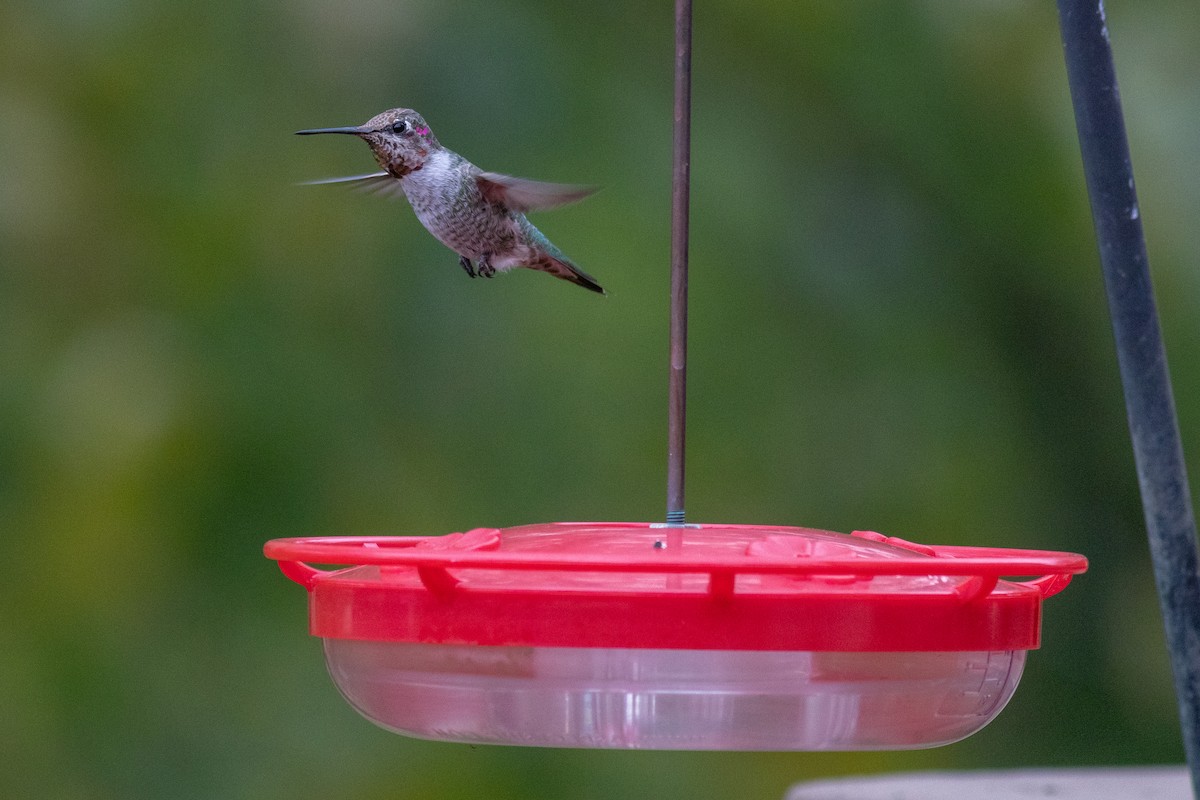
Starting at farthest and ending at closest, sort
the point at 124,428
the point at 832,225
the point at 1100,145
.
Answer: the point at 832,225
the point at 124,428
the point at 1100,145

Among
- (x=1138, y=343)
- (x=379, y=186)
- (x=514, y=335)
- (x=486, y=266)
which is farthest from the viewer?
(x=514, y=335)

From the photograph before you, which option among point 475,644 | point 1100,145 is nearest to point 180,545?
point 475,644

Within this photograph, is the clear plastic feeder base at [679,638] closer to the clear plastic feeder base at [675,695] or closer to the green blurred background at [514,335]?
the clear plastic feeder base at [675,695]

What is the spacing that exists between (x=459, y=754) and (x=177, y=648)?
1026 mm

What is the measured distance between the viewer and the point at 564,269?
101 inches

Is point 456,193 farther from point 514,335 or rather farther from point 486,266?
point 514,335

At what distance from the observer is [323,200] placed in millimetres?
4852

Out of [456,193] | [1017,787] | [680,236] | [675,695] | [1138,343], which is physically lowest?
[1017,787]

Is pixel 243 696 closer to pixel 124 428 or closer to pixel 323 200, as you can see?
pixel 124 428

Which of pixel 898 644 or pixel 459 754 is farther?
pixel 459 754

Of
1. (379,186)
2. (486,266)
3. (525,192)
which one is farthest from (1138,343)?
(379,186)

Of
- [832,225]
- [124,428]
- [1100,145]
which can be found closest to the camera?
[1100,145]

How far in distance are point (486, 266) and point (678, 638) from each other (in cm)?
114

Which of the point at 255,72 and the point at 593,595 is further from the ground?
the point at 255,72
